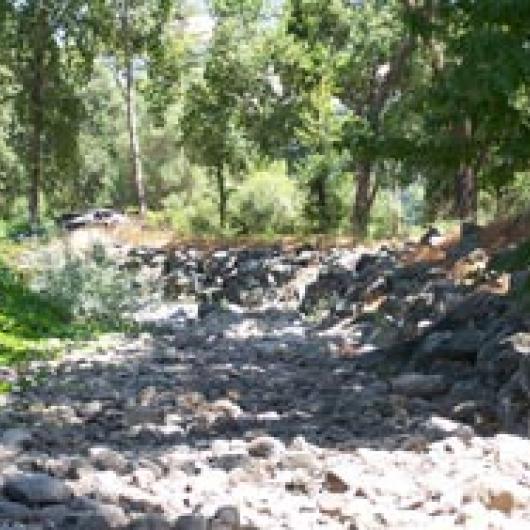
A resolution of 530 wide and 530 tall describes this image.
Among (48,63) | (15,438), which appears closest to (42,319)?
(15,438)

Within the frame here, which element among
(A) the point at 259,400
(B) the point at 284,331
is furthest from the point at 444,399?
(B) the point at 284,331

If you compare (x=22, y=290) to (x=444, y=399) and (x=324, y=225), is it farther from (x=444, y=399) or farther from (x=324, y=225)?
(x=324, y=225)

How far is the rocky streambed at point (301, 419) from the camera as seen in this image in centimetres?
743

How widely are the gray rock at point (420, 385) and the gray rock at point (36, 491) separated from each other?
21.2ft

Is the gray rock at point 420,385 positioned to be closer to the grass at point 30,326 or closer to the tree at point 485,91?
the tree at point 485,91

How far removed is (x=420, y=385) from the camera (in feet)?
43.5

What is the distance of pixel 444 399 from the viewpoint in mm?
12781

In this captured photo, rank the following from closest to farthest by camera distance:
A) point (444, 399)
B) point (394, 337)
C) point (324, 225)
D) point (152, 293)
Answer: point (444, 399) < point (394, 337) < point (152, 293) < point (324, 225)

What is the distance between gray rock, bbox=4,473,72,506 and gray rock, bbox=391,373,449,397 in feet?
21.2

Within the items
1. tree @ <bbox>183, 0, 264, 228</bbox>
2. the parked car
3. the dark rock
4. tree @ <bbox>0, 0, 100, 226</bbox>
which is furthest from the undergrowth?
tree @ <bbox>183, 0, 264, 228</bbox>

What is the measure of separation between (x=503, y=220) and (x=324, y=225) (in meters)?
27.7

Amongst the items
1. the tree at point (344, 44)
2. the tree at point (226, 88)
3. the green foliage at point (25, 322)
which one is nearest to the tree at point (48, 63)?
the tree at point (226, 88)

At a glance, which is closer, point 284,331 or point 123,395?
point 123,395

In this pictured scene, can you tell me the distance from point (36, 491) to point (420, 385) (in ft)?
22.1
